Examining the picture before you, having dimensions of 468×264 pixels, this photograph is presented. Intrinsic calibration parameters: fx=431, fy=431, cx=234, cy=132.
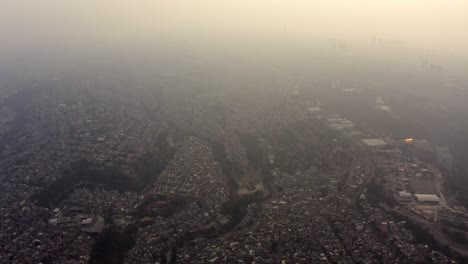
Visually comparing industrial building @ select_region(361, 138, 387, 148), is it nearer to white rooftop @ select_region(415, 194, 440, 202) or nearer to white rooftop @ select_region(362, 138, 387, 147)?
white rooftop @ select_region(362, 138, 387, 147)

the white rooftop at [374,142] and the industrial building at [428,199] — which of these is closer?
the industrial building at [428,199]

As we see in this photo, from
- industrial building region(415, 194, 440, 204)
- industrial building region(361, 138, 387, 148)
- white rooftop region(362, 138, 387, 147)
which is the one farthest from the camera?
white rooftop region(362, 138, 387, 147)

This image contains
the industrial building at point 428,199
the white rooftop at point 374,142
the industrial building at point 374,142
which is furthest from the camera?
the white rooftop at point 374,142

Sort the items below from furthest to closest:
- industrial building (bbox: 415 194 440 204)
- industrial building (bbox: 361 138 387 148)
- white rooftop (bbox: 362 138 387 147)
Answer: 1. white rooftop (bbox: 362 138 387 147)
2. industrial building (bbox: 361 138 387 148)
3. industrial building (bbox: 415 194 440 204)

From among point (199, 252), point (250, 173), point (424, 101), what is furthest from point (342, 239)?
point (424, 101)

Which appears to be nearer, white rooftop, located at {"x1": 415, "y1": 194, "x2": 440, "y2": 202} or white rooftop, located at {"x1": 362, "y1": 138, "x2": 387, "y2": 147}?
white rooftop, located at {"x1": 415, "y1": 194, "x2": 440, "y2": 202}

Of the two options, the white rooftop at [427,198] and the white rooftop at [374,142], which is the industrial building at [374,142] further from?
the white rooftop at [427,198]

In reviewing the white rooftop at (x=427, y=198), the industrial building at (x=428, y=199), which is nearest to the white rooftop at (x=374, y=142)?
the white rooftop at (x=427, y=198)

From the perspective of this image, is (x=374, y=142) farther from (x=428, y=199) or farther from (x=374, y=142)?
(x=428, y=199)

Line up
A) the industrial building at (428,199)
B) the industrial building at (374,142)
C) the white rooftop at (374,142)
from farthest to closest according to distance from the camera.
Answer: the white rooftop at (374,142) < the industrial building at (374,142) < the industrial building at (428,199)

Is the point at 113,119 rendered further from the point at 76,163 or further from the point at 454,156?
the point at 454,156

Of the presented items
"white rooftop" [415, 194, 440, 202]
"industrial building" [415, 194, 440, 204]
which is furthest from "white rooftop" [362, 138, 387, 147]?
"industrial building" [415, 194, 440, 204]
